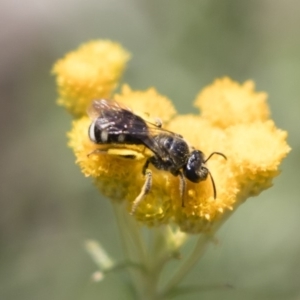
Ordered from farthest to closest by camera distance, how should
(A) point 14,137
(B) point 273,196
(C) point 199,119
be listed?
1. (A) point 14,137
2. (B) point 273,196
3. (C) point 199,119

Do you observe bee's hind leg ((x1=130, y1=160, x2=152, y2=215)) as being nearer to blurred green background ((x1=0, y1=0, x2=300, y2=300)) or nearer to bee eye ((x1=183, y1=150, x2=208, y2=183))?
bee eye ((x1=183, y1=150, x2=208, y2=183))

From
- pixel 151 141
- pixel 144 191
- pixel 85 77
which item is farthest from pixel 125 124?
pixel 85 77

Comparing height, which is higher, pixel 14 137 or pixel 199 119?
pixel 14 137

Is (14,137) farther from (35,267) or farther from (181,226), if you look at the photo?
(181,226)

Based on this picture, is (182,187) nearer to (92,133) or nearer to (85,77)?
(92,133)

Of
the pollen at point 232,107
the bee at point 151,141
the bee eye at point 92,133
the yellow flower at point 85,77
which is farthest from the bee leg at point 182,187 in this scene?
the yellow flower at point 85,77

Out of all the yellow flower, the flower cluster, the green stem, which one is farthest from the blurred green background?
the yellow flower

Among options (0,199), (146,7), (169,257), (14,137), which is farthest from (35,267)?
(146,7)
